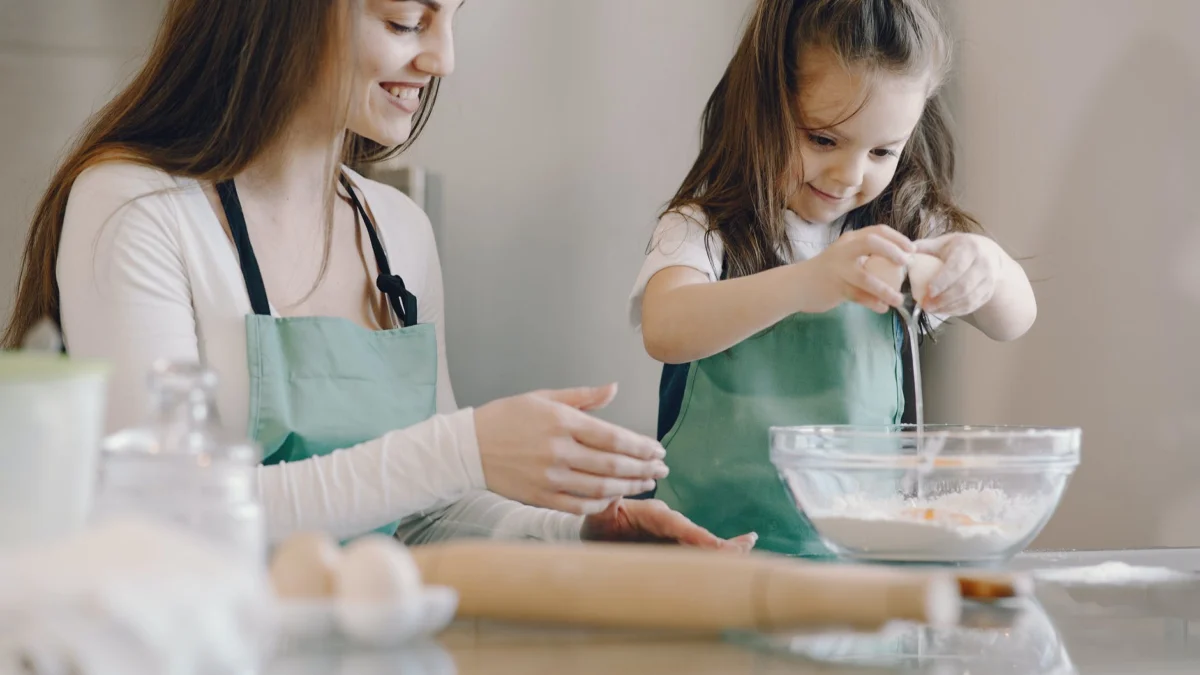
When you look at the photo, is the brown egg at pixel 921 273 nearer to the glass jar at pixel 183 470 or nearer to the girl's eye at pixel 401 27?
the girl's eye at pixel 401 27

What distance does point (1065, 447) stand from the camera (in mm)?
912

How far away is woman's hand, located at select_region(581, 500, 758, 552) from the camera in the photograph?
39.3 inches

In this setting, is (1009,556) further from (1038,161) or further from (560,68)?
(560,68)

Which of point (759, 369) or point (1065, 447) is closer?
point (1065, 447)

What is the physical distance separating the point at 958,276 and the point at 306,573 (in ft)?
2.77

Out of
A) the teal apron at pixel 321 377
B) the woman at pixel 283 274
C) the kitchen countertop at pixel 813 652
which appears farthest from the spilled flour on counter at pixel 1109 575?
the teal apron at pixel 321 377

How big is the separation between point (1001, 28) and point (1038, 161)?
265 mm

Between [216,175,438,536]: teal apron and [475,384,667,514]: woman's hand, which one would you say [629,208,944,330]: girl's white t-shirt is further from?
[475,384,667,514]: woman's hand

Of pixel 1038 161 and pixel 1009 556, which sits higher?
pixel 1038 161

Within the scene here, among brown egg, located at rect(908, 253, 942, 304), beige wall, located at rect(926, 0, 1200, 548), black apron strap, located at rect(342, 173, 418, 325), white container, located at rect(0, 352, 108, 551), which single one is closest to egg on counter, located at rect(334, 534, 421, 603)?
white container, located at rect(0, 352, 108, 551)

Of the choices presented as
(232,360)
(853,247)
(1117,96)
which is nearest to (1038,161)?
(1117,96)

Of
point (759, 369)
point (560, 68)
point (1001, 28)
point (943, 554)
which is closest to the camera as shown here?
point (943, 554)

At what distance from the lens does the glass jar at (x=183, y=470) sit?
1.71 feet

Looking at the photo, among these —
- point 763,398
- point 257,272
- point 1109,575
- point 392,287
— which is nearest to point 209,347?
point 257,272
